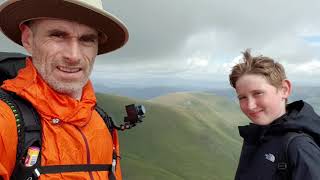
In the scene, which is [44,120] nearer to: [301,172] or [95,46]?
[95,46]

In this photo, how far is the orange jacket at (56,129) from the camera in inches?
204

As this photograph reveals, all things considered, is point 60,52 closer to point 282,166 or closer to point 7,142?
point 7,142

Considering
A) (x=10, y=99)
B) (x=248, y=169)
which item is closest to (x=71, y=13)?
(x=10, y=99)

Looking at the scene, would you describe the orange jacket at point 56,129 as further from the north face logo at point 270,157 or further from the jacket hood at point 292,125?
the jacket hood at point 292,125

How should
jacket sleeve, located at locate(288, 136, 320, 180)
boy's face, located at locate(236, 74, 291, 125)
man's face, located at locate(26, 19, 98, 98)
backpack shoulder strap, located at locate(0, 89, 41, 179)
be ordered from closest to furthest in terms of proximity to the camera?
A: backpack shoulder strap, located at locate(0, 89, 41, 179) < man's face, located at locate(26, 19, 98, 98) < jacket sleeve, located at locate(288, 136, 320, 180) < boy's face, located at locate(236, 74, 291, 125)

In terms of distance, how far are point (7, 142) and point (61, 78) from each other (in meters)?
1.32

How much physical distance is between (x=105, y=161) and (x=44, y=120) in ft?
4.16

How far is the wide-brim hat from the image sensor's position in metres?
5.75

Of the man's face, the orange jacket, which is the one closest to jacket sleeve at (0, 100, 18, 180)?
the orange jacket

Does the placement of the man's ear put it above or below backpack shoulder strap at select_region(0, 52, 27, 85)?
above

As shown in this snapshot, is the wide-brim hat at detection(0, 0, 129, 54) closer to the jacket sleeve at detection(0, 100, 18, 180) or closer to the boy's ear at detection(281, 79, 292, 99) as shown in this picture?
the jacket sleeve at detection(0, 100, 18, 180)

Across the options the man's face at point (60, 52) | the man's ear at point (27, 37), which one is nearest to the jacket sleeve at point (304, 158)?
the man's face at point (60, 52)

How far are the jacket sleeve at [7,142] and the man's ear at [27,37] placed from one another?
142 cm

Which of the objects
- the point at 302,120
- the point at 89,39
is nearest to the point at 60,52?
the point at 89,39
